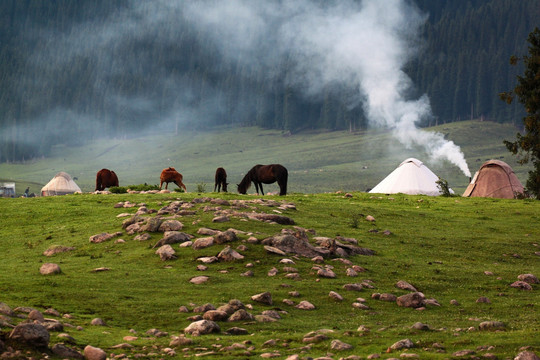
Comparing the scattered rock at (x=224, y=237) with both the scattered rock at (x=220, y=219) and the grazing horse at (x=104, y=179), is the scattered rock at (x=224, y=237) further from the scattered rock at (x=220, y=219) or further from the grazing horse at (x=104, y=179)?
the grazing horse at (x=104, y=179)

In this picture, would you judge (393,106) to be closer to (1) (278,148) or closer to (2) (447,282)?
(1) (278,148)

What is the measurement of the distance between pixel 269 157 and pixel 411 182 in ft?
284

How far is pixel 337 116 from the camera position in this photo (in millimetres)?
167375

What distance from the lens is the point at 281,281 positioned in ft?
45.6

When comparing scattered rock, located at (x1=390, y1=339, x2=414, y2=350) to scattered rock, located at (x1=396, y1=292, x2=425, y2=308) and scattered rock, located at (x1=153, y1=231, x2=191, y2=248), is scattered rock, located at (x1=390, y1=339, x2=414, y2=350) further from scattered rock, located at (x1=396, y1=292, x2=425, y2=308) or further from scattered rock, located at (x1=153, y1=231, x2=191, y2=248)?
scattered rock, located at (x1=153, y1=231, x2=191, y2=248)

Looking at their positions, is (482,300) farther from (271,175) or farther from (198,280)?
(271,175)

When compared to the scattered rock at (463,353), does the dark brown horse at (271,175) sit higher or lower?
higher

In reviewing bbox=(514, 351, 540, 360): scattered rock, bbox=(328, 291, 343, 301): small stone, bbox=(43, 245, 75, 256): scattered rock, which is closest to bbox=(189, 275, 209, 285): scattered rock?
bbox=(328, 291, 343, 301): small stone

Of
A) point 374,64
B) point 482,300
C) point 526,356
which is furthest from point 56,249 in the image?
point 374,64

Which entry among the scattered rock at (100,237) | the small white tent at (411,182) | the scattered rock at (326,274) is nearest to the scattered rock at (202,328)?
the scattered rock at (326,274)

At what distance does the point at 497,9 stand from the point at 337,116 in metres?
49.5

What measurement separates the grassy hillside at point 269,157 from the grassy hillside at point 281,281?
67.2 meters

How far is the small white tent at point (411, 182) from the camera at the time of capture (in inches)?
1869

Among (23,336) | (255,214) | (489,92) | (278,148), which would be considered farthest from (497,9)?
(23,336)
